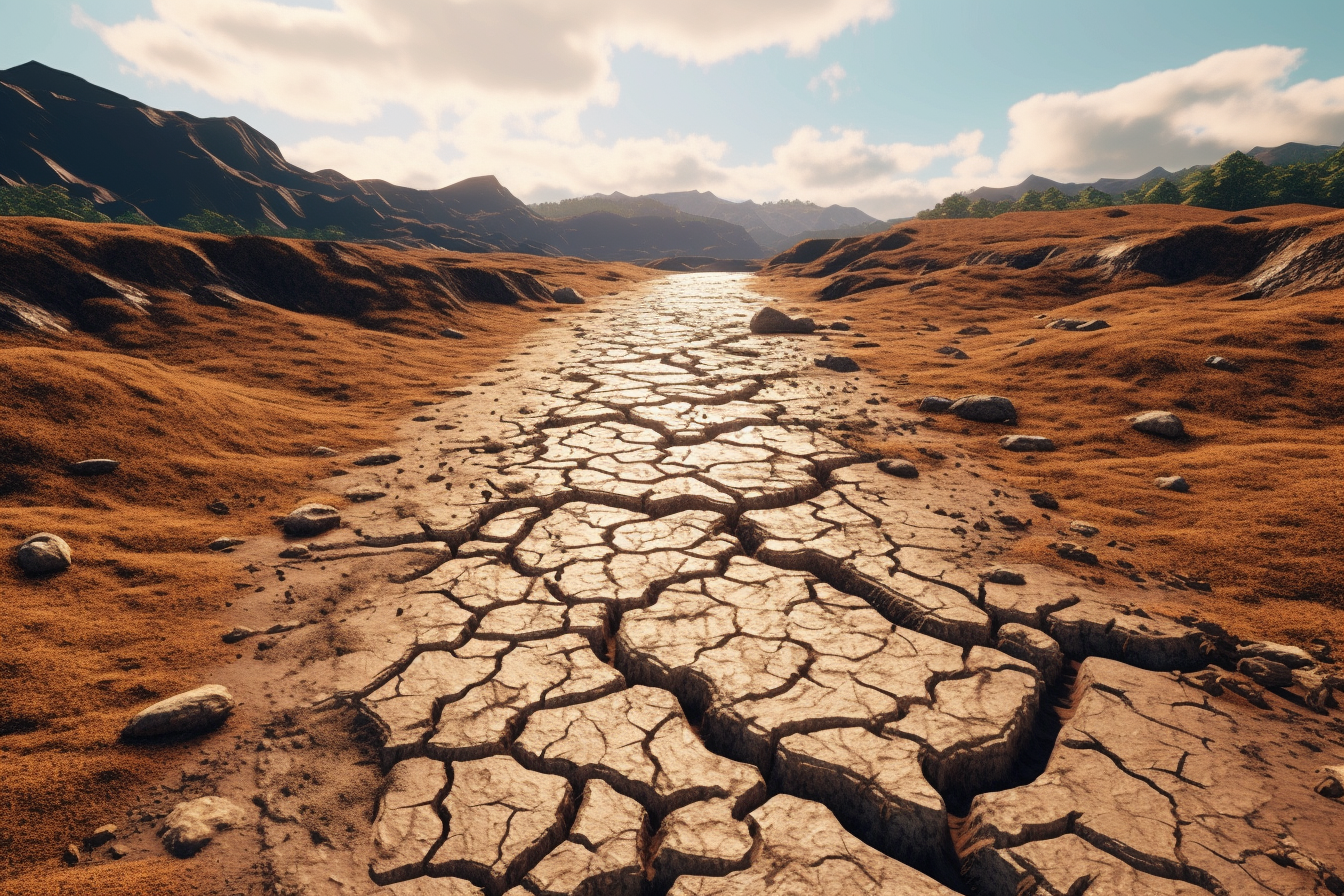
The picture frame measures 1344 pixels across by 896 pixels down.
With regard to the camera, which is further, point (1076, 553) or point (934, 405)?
point (934, 405)

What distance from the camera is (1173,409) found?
5250 mm

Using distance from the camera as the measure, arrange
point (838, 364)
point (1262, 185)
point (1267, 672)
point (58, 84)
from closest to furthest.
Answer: point (1267, 672) < point (838, 364) < point (1262, 185) < point (58, 84)

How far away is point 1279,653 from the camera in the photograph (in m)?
2.28

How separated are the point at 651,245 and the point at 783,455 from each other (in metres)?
113

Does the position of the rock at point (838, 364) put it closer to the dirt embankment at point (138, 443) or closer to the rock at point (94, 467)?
the dirt embankment at point (138, 443)

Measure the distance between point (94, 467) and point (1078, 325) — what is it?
38.4 feet

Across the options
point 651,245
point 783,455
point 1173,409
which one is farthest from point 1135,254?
point 651,245

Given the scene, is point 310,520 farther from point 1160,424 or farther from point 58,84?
point 58,84

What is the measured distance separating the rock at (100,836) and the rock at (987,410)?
625 centimetres

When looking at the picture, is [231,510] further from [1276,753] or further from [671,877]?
[1276,753]

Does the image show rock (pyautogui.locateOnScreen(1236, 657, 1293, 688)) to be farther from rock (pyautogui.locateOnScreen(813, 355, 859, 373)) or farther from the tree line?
the tree line

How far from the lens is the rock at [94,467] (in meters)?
3.51

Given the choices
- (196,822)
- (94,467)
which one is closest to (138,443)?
(94,467)

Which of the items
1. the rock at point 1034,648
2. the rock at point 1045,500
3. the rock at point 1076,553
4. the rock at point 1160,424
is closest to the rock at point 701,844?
the rock at point 1034,648
